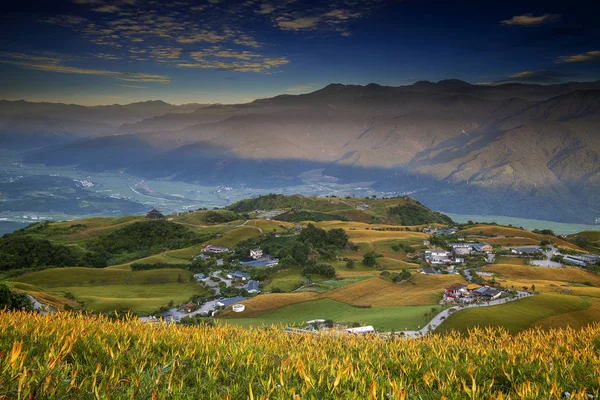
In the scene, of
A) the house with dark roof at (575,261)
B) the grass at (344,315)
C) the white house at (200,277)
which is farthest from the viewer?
the house with dark roof at (575,261)

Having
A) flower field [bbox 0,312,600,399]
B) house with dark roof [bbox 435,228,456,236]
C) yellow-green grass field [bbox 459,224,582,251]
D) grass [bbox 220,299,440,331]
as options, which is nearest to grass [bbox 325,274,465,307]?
grass [bbox 220,299,440,331]

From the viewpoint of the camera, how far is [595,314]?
34188mm

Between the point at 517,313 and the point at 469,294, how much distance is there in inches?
531

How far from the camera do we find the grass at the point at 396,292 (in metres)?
48.3

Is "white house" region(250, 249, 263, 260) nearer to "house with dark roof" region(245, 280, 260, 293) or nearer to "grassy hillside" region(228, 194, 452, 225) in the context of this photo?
"house with dark roof" region(245, 280, 260, 293)

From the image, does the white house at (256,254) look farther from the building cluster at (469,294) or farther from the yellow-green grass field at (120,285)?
the building cluster at (469,294)

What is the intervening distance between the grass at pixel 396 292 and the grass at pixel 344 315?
2494 millimetres

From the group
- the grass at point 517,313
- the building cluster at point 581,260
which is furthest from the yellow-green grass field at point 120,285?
the building cluster at point 581,260

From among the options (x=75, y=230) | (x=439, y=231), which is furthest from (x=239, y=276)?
(x=439, y=231)

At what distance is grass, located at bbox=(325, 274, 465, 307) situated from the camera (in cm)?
4831

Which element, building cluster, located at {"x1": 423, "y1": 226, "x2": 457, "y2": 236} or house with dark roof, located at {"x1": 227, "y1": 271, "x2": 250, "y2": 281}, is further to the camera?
building cluster, located at {"x1": 423, "y1": 226, "x2": 457, "y2": 236}

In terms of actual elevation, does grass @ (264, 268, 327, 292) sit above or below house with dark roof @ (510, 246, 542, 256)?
below

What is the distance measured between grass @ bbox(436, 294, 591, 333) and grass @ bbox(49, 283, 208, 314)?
3879 cm

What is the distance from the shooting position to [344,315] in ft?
144
